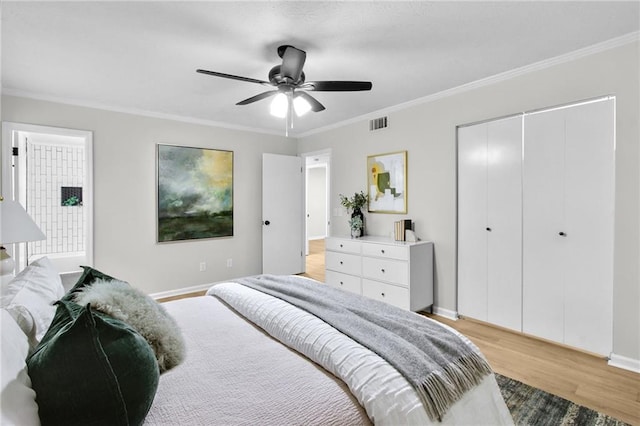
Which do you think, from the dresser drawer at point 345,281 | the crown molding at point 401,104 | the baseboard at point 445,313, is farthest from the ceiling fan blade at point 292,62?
the baseboard at point 445,313

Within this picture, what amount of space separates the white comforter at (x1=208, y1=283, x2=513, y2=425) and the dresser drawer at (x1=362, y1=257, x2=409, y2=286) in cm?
196

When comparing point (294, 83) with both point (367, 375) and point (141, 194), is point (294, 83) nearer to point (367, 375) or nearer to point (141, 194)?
point (367, 375)

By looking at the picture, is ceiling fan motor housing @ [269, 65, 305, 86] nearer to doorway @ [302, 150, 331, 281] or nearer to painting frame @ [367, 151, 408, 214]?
painting frame @ [367, 151, 408, 214]

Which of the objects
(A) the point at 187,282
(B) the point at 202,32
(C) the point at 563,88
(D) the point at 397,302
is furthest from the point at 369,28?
(A) the point at 187,282

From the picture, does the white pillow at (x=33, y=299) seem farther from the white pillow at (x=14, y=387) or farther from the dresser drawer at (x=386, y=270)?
the dresser drawer at (x=386, y=270)

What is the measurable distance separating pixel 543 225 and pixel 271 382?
108 inches

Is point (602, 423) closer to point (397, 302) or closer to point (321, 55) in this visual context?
point (397, 302)

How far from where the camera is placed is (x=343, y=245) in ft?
13.6

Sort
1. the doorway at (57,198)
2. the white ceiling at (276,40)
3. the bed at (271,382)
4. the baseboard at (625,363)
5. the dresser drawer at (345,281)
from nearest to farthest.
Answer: the bed at (271,382) → the white ceiling at (276,40) → the baseboard at (625,363) → the dresser drawer at (345,281) → the doorway at (57,198)

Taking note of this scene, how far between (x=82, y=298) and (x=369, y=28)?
2.22m

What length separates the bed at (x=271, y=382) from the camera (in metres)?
0.98

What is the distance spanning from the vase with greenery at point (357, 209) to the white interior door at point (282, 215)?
3.80 feet

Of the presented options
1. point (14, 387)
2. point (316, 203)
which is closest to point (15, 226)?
point (14, 387)

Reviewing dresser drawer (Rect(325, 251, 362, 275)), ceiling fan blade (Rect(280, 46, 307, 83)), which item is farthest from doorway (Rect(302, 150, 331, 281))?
ceiling fan blade (Rect(280, 46, 307, 83))
